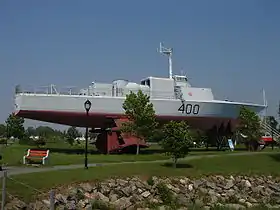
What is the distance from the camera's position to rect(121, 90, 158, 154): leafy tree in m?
45.0

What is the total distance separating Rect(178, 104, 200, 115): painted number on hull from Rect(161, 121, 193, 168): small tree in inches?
1071

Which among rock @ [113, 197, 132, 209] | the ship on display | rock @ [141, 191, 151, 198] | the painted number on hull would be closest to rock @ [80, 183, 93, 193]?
rock @ [113, 197, 132, 209]

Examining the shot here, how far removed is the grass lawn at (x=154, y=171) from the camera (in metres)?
20.6

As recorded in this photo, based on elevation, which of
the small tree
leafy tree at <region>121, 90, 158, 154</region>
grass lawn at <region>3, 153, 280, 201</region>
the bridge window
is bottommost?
grass lawn at <region>3, 153, 280, 201</region>

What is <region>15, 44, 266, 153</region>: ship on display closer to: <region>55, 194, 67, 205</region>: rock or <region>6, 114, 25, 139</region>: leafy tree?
<region>55, 194, 67, 205</region>: rock

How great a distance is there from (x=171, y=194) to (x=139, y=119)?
2172 cm

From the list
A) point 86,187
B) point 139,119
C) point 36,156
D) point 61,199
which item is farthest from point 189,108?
point 61,199

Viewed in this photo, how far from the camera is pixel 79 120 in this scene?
52938mm

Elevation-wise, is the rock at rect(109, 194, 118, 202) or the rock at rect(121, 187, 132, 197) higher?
the rock at rect(121, 187, 132, 197)

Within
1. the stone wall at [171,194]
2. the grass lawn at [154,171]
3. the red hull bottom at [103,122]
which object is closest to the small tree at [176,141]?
the grass lawn at [154,171]

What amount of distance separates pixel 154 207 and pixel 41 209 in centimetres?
691

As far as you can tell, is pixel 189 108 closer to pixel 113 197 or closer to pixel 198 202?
pixel 198 202

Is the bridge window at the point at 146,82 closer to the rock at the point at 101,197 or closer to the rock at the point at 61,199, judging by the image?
the rock at the point at 101,197

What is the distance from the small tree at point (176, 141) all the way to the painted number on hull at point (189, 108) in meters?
27.2
